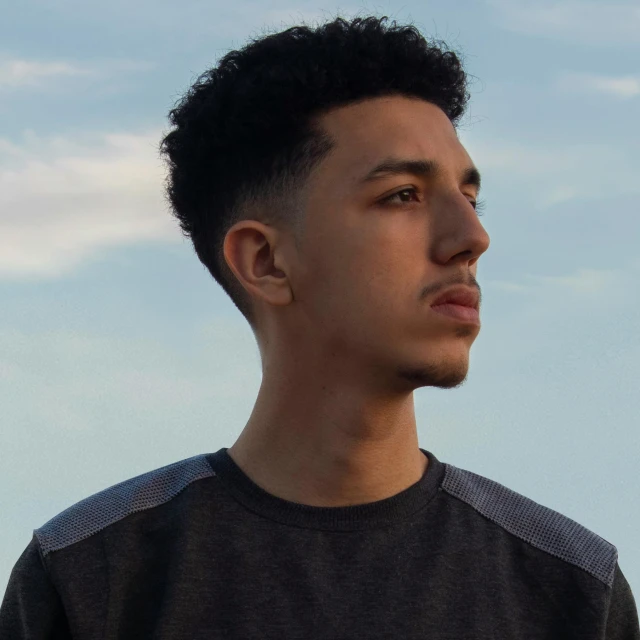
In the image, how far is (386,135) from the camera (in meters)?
3.65

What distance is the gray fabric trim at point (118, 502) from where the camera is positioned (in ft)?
12.0

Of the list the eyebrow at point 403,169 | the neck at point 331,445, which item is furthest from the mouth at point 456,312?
the eyebrow at point 403,169

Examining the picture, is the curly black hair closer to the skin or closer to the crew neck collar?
the skin

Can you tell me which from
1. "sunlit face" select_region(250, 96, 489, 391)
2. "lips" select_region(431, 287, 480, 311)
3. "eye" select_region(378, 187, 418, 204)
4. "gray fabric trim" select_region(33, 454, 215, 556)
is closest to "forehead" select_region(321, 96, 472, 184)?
"sunlit face" select_region(250, 96, 489, 391)

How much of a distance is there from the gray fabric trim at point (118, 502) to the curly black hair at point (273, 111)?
24.5 inches

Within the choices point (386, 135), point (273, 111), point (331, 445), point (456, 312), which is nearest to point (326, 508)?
point (331, 445)

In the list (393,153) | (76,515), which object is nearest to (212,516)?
(76,515)

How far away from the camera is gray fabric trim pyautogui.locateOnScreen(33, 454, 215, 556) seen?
367 centimetres

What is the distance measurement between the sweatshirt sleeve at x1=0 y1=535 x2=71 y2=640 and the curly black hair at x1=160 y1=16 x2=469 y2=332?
1.21 m

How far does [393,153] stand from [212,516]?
58.1 inches

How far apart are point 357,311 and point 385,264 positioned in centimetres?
19

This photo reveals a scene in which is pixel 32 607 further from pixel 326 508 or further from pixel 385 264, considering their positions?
pixel 385 264

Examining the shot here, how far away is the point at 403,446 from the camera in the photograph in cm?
367

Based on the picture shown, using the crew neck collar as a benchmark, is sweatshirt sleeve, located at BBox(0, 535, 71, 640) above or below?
below
